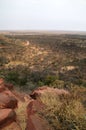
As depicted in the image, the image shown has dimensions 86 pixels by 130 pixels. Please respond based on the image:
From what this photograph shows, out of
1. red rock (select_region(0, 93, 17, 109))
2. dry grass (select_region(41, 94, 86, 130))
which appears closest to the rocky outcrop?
dry grass (select_region(41, 94, 86, 130))

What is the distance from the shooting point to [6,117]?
570 cm

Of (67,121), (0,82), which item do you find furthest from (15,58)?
(67,121)

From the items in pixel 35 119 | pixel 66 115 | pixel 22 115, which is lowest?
pixel 22 115

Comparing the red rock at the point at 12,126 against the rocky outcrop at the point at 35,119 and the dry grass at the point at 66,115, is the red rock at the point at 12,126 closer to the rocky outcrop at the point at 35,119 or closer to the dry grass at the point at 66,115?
the rocky outcrop at the point at 35,119

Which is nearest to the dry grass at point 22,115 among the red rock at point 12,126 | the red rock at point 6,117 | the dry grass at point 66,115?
the red rock at point 12,126

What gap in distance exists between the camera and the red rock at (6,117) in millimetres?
5623

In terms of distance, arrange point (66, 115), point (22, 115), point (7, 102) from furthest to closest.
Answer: point (7, 102) → point (22, 115) → point (66, 115)

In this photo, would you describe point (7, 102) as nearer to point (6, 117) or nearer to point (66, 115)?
point (6, 117)

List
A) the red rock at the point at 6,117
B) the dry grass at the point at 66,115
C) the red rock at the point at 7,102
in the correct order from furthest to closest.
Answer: the red rock at the point at 7,102 → the red rock at the point at 6,117 → the dry grass at the point at 66,115

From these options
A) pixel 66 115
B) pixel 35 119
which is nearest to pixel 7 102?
pixel 35 119

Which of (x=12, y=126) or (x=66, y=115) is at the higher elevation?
(x=66, y=115)

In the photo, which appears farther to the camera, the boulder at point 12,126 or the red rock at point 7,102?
the red rock at point 7,102

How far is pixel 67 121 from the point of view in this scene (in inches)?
220

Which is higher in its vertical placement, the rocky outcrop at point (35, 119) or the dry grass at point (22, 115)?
the rocky outcrop at point (35, 119)
